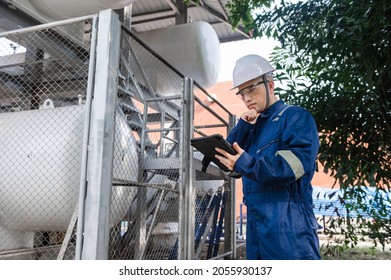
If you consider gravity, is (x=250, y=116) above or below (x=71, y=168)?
above

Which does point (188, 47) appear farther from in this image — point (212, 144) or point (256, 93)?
point (212, 144)

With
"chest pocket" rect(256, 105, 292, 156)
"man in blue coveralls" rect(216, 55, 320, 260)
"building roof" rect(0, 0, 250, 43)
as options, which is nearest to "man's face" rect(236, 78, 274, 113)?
"man in blue coveralls" rect(216, 55, 320, 260)

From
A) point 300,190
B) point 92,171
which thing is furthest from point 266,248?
point 92,171

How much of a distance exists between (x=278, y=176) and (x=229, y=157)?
0.95 feet

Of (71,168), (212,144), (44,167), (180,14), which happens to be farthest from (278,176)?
(180,14)

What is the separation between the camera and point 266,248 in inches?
75.4

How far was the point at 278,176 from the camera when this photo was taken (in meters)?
1.80

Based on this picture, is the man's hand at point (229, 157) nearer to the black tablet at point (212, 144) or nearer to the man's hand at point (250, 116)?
the black tablet at point (212, 144)

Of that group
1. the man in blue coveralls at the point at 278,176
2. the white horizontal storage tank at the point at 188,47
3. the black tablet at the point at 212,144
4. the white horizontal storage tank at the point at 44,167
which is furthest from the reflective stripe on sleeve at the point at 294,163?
the white horizontal storage tank at the point at 188,47

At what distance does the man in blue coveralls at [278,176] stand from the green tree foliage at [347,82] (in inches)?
53.8

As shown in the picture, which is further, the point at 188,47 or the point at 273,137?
the point at 188,47

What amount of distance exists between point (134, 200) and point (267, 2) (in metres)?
2.50

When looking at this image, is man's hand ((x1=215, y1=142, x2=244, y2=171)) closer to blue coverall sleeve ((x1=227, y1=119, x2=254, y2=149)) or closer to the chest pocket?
the chest pocket

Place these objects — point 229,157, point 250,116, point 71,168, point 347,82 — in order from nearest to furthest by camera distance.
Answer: point 229,157, point 250,116, point 71,168, point 347,82
